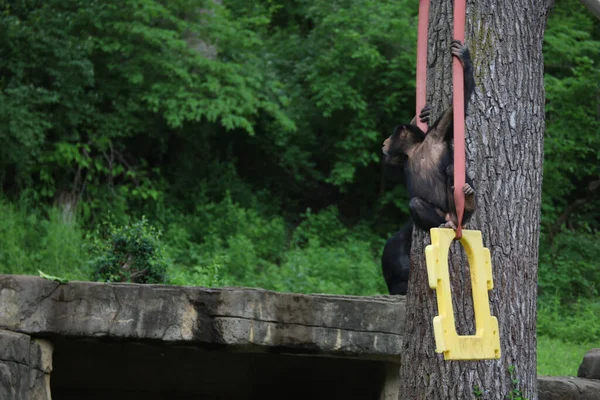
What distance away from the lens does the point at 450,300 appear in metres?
3.35

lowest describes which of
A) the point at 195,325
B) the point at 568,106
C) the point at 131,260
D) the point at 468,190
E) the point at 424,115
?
the point at 195,325

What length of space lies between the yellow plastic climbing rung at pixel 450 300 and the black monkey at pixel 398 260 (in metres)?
4.71

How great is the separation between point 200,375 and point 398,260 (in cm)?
232

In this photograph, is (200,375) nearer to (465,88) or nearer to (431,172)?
(431,172)

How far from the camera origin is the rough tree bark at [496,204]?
468 centimetres

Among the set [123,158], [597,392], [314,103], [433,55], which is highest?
[314,103]

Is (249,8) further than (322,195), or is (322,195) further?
(322,195)

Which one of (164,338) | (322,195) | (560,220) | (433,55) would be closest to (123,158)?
(322,195)

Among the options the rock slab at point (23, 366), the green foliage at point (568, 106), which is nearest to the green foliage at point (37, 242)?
the rock slab at point (23, 366)

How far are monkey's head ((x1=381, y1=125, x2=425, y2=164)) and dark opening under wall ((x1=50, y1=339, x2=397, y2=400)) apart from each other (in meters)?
2.81

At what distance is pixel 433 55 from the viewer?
4910 mm

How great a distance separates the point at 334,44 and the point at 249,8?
143 centimetres

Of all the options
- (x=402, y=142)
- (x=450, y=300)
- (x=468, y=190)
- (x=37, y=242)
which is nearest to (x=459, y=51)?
(x=468, y=190)

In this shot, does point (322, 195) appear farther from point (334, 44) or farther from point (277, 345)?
point (277, 345)
